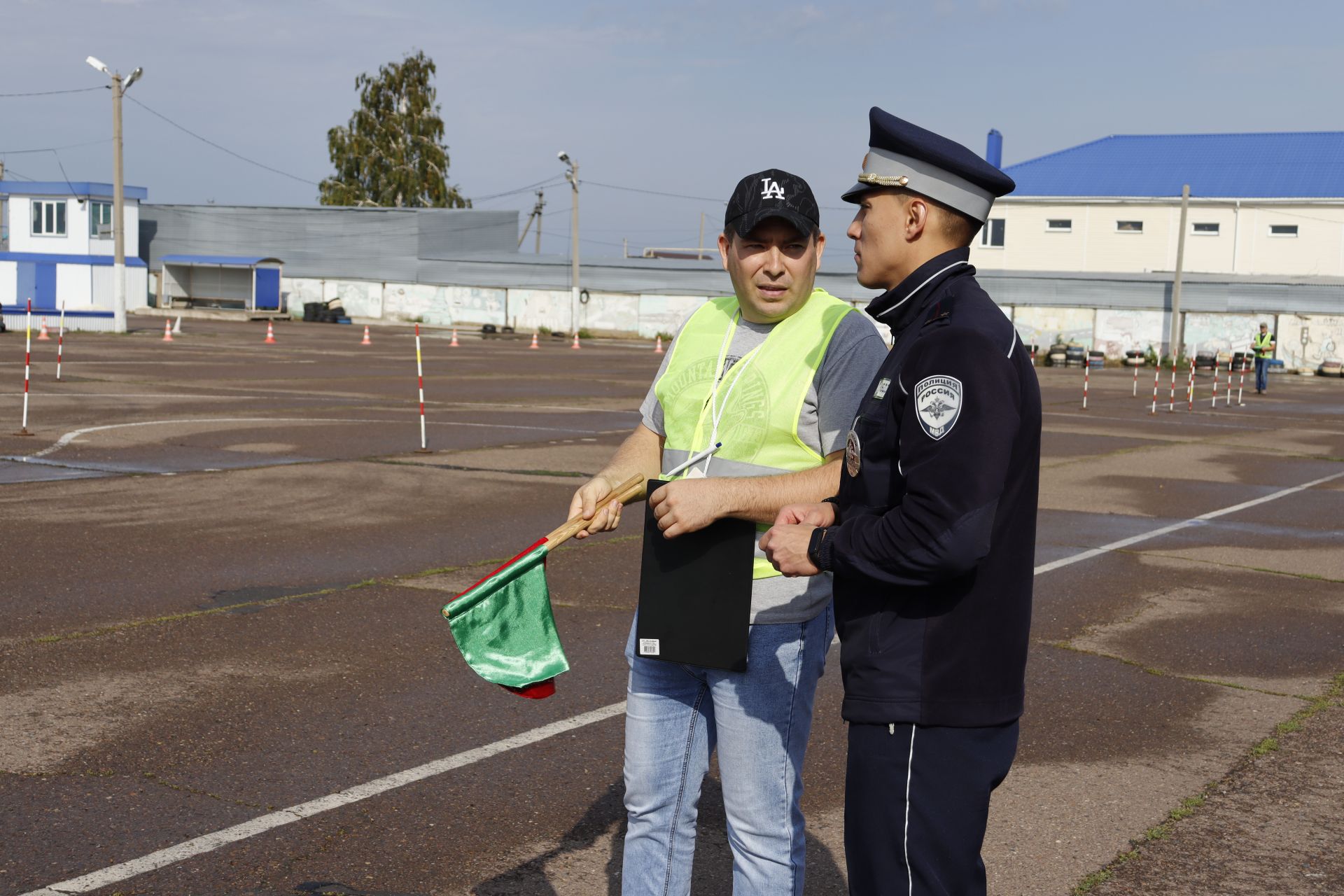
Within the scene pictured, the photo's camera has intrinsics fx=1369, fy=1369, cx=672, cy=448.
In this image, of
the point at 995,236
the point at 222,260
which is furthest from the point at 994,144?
the point at 222,260

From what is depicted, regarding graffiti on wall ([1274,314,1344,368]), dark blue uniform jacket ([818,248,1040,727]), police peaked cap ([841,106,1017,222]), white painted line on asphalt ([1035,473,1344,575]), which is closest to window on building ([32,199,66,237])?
graffiti on wall ([1274,314,1344,368])

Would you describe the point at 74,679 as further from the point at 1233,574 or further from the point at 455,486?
the point at 1233,574

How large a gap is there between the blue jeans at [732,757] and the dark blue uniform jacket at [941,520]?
1.40ft

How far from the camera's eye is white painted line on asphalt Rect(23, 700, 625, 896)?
4094 mm

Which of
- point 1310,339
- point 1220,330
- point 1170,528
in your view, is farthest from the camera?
point 1220,330

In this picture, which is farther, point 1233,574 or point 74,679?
point 1233,574

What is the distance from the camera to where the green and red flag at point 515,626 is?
3.27 m

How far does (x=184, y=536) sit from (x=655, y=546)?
7.54 m

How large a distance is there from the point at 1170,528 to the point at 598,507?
32.3 feet

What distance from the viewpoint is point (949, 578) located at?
264 centimetres

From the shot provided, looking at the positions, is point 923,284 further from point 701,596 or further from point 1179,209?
point 1179,209

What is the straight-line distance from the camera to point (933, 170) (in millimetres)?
2777

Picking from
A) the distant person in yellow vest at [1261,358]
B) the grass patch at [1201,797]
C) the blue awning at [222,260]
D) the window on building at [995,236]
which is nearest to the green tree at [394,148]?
the blue awning at [222,260]

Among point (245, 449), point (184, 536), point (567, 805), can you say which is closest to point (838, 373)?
point (567, 805)
